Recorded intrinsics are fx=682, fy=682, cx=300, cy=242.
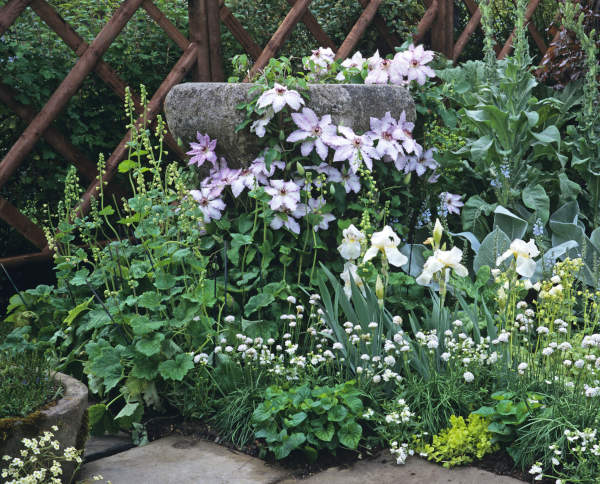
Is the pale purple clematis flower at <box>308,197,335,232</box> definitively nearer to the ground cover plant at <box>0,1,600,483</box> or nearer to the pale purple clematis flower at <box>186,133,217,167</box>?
the ground cover plant at <box>0,1,600,483</box>

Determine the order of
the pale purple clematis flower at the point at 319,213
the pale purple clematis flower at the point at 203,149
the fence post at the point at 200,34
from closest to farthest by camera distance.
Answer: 1. the pale purple clematis flower at the point at 319,213
2. the pale purple clematis flower at the point at 203,149
3. the fence post at the point at 200,34

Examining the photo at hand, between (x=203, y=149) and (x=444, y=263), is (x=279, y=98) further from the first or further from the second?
(x=444, y=263)

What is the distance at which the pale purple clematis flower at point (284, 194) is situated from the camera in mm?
3057

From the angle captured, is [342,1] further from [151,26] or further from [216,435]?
[216,435]

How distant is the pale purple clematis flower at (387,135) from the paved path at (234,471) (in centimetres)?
149

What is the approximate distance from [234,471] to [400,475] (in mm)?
563

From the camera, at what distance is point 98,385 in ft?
8.95

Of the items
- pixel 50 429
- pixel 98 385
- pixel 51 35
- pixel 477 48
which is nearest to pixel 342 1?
pixel 477 48

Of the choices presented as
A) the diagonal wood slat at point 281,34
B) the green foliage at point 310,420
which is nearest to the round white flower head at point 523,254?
the green foliage at point 310,420

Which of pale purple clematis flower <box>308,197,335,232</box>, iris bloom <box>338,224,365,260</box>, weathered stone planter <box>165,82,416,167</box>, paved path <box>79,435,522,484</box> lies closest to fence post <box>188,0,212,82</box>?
weathered stone planter <box>165,82,416,167</box>

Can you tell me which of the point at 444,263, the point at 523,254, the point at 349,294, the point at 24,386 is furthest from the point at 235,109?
the point at 24,386

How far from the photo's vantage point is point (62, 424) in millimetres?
2162

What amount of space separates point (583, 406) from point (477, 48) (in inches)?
177

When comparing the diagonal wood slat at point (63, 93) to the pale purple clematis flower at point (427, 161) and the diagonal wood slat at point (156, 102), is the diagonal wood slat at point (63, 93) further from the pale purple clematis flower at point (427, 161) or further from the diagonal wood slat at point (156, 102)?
the pale purple clematis flower at point (427, 161)
